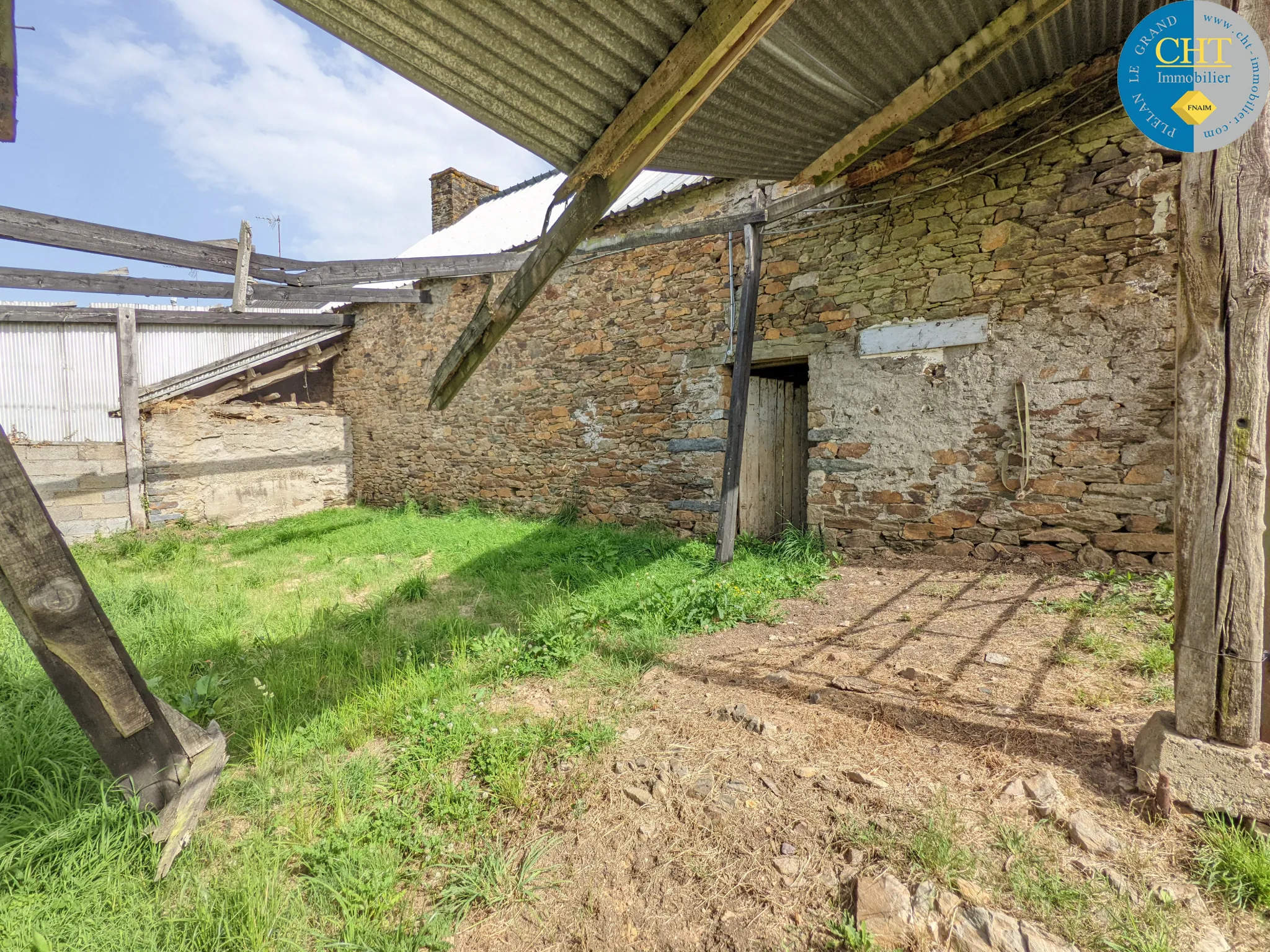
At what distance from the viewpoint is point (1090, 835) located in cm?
177

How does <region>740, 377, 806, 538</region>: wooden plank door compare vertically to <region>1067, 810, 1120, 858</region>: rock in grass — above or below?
above

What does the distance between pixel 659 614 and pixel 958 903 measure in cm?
266

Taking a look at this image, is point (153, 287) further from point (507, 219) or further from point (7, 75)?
point (7, 75)

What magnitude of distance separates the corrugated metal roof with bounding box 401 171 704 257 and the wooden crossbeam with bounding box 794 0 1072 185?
3017mm

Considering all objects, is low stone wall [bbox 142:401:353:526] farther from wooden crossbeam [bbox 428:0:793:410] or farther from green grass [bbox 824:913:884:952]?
green grass [bbox 824:913:884:952]

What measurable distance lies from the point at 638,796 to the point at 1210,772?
1.96 metres

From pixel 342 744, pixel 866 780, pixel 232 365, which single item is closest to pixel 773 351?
pixel 866 780

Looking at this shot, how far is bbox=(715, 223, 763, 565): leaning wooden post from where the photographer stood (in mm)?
5340

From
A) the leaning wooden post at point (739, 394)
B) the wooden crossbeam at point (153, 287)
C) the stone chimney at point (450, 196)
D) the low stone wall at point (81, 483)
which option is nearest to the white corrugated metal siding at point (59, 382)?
the low stone wall at point (81, 483)

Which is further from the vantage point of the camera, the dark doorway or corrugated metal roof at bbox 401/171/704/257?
corrugated metal roof at bbox 401/171/704/257

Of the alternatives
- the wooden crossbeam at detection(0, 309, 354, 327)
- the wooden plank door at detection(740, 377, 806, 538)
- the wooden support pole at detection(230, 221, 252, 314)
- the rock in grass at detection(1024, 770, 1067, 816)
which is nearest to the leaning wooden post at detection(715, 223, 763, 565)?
the wooden plank door at detection(740, 377, 806, 538)

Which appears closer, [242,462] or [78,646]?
[78,646]

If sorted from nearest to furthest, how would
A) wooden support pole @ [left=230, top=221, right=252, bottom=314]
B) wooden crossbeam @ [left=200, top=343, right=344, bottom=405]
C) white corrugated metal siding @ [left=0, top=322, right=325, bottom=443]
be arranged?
wooden support pole @ [left=230, top=221, right=252, bottom=314]
white corrugated metal siding @ [left=0, top=322, right=325, bottom=443]
wooden crossbeam @ [left=200, top=343, right=344, bottom=405]

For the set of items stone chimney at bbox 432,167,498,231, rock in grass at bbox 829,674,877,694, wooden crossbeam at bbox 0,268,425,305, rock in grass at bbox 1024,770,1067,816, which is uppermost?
stone chimney at bbox 432,167,498,231
